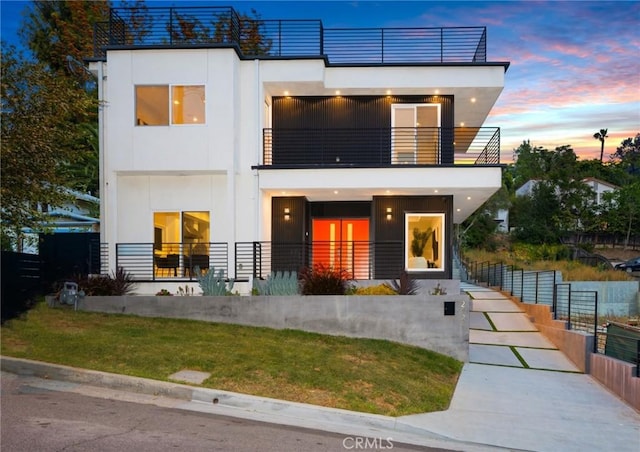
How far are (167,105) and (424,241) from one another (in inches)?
370

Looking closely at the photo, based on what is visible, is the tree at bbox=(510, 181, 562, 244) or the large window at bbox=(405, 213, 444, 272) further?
the tree at bbox=(510, 181, 562, 244)

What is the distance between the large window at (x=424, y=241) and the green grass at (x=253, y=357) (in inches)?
239

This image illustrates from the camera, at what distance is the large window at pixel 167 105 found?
51.4 ft

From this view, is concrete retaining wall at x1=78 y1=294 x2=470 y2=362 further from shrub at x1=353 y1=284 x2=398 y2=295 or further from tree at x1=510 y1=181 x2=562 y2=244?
tree at x1=510 y1=181 x2=562 y2=244

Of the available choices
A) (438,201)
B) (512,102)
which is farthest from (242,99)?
(512,102)

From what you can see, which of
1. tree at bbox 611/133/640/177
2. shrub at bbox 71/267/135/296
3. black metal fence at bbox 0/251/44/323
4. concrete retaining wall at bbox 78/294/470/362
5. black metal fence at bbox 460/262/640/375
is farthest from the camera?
tree at bbox 611/133/640/177

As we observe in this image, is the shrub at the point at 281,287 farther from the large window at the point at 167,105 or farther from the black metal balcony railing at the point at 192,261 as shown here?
the large window at the point at 167,105

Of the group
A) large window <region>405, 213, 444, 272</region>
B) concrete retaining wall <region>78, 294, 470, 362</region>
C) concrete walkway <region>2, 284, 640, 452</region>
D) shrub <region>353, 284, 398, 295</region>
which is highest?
large window <region>405, 213, 444, 272</region>

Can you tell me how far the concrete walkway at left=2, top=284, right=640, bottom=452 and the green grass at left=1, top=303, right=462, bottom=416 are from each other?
0.27 meters

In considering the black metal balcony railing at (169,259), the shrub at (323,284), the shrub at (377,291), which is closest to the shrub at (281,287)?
the shrub at (323,284)

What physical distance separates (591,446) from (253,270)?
994 cm

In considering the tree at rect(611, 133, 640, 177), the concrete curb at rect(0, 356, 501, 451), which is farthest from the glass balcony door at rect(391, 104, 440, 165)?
the tree at rect(611, 133, 640, 177)

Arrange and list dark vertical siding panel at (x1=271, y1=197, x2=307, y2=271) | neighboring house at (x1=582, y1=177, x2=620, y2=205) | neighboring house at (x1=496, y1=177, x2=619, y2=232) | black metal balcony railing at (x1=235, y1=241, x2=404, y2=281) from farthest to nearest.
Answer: neighboring house at (x1=582, y1=177, x2=620, y2=205)
neighboring house at (x1=496, y1=177, x2=619, y2=232)
dark vertical siding panel at (x1=271, y1=197, x2=307, y2=271)
black metal balcony railing at (x1=235, y1=241, x2=404, y2=281)

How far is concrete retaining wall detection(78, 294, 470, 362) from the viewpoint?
488 inches
